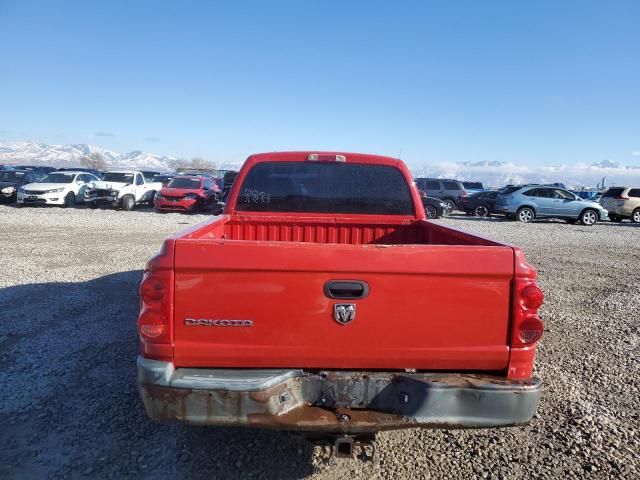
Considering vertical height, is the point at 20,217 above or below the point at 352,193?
below

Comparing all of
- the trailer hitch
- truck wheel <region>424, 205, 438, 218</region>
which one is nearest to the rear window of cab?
the trailer hitch

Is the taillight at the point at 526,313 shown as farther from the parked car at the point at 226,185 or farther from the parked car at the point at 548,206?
the parked car at the point at 548,206

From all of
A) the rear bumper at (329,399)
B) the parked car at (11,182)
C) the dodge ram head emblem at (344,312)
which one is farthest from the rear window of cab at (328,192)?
the parked car at (11,182)

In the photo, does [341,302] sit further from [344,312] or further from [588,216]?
[588,216]

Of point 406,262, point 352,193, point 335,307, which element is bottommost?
point 335,307

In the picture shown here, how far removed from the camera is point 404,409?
223cm

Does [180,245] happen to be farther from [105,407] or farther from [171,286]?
[105,407]

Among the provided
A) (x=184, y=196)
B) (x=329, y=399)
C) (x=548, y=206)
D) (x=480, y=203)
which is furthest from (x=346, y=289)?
(x=480, y=203)

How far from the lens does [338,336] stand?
2289mm

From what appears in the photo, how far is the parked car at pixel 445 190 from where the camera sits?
78.8 ft

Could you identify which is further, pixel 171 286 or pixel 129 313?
pixel 129 313

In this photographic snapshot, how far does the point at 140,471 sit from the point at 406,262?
2.13 metres

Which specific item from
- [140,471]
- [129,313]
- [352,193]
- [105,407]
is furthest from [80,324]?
[352,193]

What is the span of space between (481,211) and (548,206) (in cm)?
315
